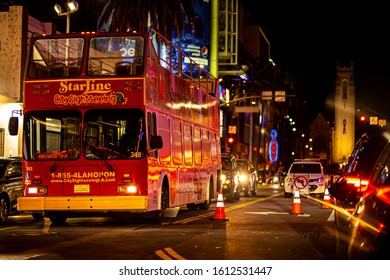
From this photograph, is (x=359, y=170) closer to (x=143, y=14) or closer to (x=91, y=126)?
(x=91, y=126)

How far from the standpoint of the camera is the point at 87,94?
59.3 feet

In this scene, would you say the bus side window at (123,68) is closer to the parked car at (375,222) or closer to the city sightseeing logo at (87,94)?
the city sightseeing logo at (87,94)

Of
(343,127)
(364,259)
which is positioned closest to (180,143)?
(364,259)

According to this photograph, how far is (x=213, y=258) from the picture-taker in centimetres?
1139

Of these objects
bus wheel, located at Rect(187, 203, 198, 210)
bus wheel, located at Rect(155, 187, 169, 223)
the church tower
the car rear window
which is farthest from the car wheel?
the church tower

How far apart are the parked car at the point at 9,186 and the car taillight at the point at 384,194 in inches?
576

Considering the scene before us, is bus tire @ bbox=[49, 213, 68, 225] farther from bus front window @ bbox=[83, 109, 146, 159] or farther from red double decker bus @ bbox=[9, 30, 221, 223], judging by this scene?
bus front window @ bbox=[83, 109, 146, 159]

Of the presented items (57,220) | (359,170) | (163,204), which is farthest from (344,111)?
(359,170)

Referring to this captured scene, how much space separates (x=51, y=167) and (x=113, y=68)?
8.80ft

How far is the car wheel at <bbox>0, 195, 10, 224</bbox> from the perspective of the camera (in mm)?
19812

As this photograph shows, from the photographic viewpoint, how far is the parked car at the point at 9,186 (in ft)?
65.5

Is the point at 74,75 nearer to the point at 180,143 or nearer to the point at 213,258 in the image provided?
the point at 180,143

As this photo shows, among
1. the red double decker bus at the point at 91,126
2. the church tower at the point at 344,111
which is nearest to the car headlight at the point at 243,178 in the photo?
the red double decker bus at the point at 91,126

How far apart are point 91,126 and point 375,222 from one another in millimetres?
12250
